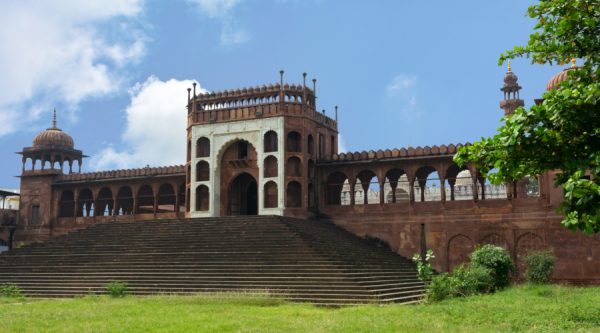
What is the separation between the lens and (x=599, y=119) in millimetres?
10211

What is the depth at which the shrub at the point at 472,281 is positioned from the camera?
18.5m

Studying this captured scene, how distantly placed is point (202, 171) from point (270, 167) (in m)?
3.86

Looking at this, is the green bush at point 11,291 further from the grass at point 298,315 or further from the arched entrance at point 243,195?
the arched entrance at point 243,195

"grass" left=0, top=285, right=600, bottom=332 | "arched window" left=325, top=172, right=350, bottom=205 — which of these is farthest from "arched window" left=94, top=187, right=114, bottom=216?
"grass" left=0, top=285, right=600, bottom=332

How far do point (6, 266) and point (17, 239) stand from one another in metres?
13.1

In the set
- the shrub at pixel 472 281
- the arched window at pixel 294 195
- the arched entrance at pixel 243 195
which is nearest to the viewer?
the shrub at pixel 472 281

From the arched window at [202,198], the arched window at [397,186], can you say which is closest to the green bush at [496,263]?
the arched window at [397,186]

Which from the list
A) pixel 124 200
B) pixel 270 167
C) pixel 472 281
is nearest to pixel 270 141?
pixel 270 167

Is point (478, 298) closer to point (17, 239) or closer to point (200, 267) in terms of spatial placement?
point (200, 267)

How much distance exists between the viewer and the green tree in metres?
9.64

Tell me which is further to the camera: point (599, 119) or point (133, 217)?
point (133, 217)

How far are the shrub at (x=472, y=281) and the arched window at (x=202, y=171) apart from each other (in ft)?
55.6

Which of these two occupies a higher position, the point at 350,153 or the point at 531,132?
the point at 350,153

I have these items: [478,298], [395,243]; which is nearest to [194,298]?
[478,298]
